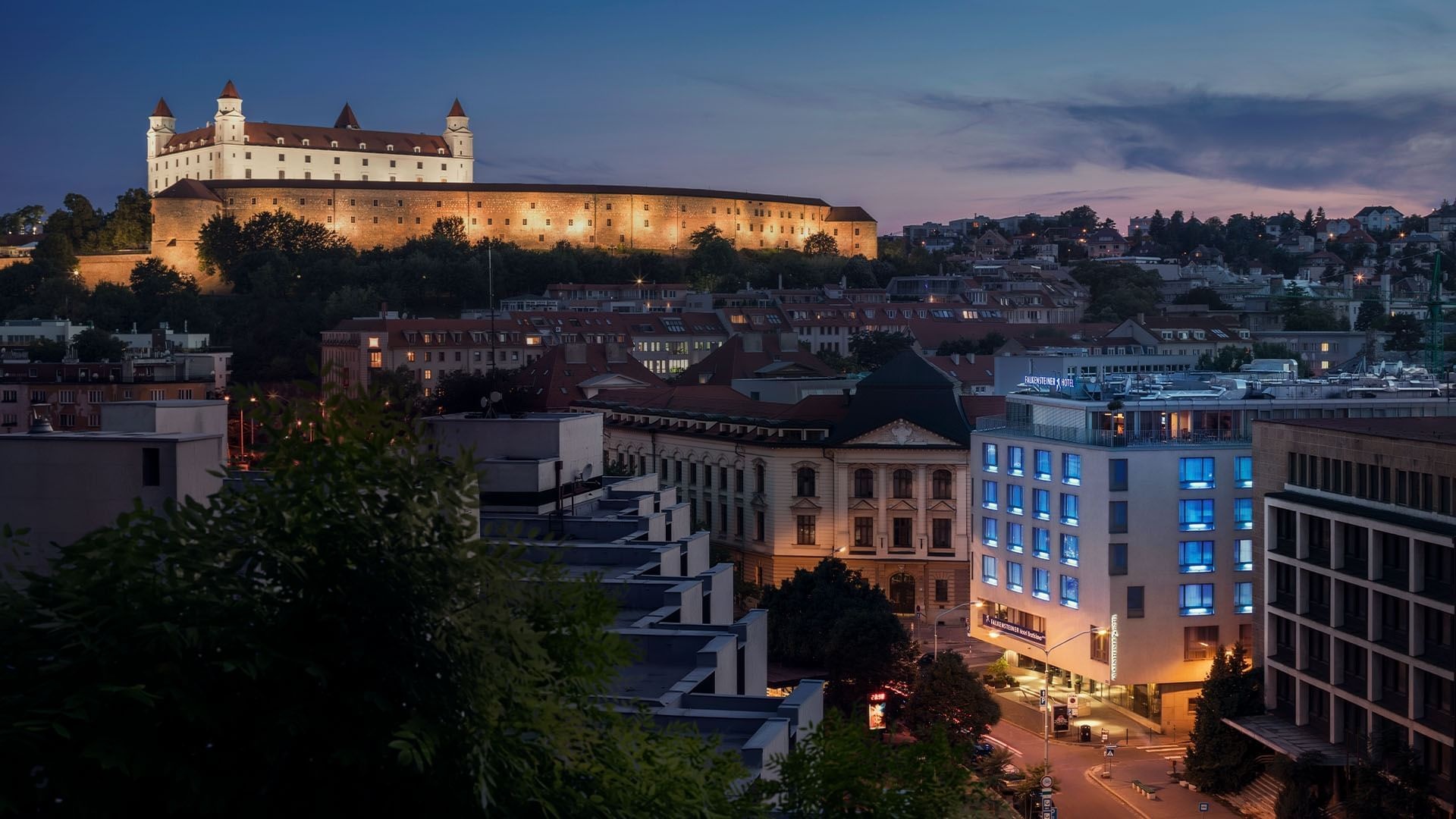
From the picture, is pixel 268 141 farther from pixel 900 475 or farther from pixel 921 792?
pixel 921 792

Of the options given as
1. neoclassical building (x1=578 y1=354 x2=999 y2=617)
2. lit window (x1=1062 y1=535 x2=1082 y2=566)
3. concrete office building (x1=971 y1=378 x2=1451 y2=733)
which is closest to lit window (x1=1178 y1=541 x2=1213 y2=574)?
concrete office building (x1=971 y1=378 x2=1451 y2=733)

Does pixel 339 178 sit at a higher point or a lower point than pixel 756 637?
higher

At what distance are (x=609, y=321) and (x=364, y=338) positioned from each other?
15.6 metres

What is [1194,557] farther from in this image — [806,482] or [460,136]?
[460,136]

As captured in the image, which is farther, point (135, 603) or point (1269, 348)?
point (1269, 348)

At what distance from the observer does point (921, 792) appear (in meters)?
12.6

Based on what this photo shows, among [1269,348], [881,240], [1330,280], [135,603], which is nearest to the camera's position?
[135,603]

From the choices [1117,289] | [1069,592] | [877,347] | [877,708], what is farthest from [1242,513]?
[1117,289]

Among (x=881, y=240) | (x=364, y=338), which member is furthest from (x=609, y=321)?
(x=881, y=240)

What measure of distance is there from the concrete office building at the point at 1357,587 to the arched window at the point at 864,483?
705 inches

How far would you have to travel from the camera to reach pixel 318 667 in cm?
935

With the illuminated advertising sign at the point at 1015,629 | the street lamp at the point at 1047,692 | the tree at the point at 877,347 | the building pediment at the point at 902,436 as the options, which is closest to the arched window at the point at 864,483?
the building pediment at the point at 902,436

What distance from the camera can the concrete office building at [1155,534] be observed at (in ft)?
118

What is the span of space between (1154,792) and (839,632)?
6536 millimetres
